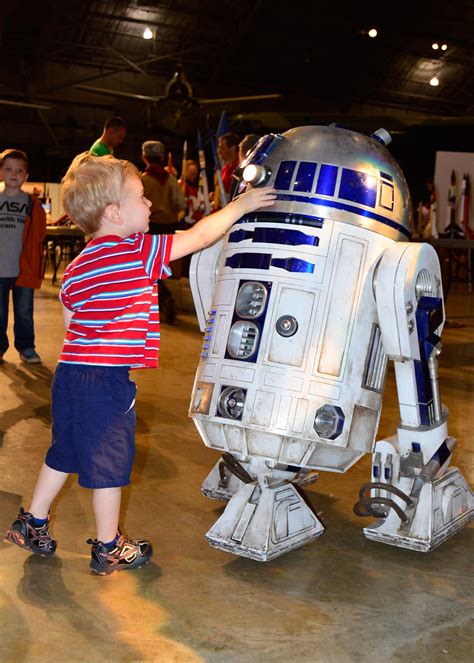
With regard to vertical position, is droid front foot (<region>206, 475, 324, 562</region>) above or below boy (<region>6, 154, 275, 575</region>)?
below

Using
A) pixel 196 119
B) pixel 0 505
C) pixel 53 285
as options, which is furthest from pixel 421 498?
pixel 196 119

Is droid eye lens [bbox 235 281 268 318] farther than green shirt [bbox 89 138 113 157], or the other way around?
green shirt [bbox 89 138 113 157]

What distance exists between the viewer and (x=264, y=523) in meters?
2.72

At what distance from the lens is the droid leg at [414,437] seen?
2.74 meters

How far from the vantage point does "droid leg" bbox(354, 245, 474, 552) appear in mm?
2738

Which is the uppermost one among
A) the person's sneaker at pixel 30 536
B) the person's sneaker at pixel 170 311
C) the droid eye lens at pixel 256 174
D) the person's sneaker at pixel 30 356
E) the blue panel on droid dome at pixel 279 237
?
the droid eye lens at pixel 256 174

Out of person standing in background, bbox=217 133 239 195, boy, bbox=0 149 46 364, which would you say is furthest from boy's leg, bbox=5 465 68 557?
person standing in background, bbox=217 133 239 195

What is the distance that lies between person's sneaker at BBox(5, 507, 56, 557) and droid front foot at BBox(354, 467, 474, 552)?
3.33 feet

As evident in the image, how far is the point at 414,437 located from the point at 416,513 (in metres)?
0.25

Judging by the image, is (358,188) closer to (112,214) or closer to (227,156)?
(112,214)

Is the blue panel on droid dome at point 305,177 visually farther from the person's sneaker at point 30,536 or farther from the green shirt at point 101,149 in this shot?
the green shirt at point 101,149

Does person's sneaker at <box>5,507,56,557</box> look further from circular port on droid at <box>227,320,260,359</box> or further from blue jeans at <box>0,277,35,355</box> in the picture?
blue jeans at <box>0,277,35,355</box>

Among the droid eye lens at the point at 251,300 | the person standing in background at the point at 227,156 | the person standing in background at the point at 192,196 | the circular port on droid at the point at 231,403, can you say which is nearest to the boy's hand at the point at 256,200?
the droid eye lens at the point at 251,300

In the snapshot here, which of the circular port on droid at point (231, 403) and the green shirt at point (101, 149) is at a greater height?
the green shirt at point (101, 149)
